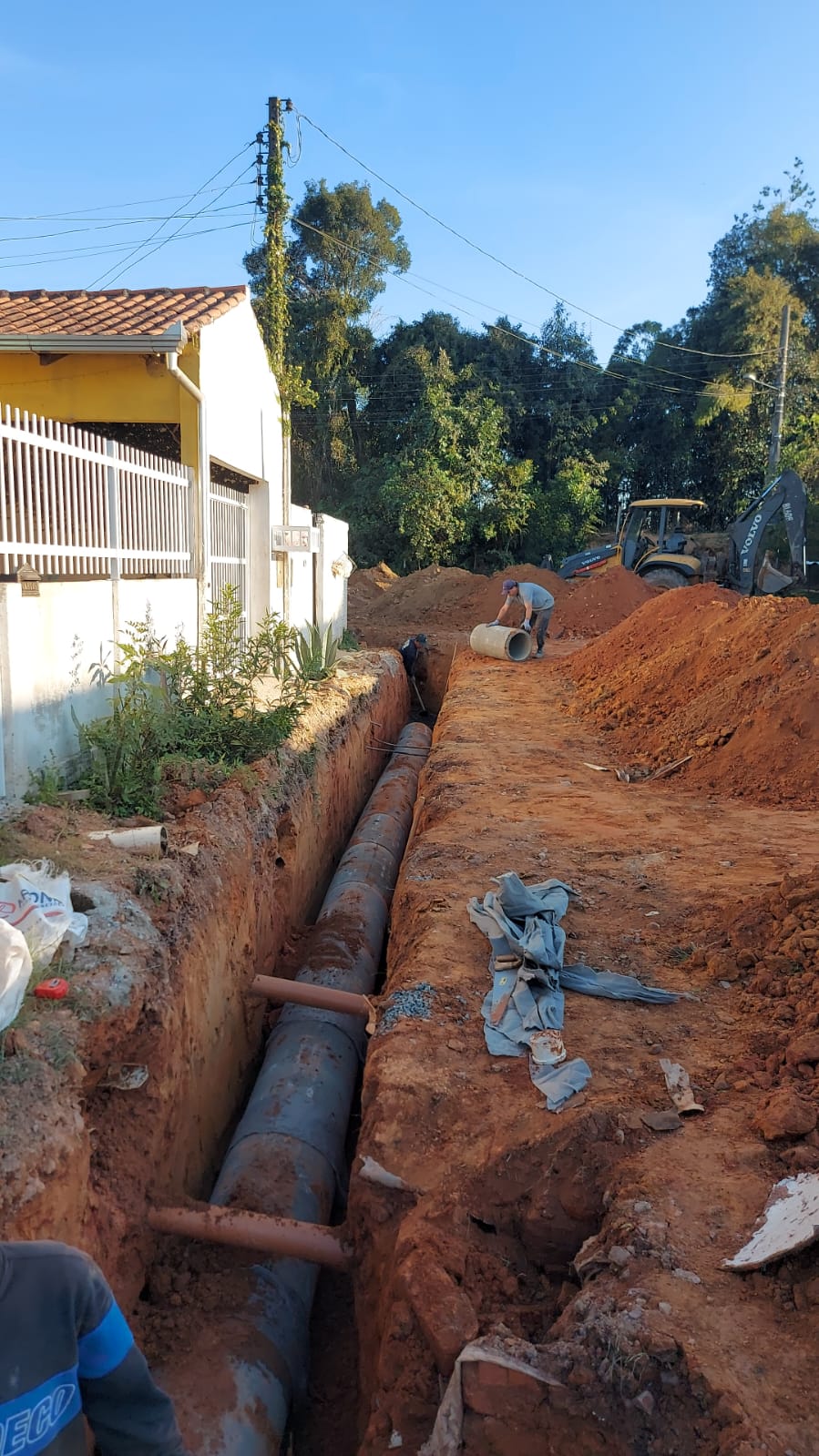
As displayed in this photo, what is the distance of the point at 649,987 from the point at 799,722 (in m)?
4.59

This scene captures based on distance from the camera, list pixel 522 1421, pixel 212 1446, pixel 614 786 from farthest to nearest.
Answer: pixel 614 786
pixel 212 1446
pixel 522 1421

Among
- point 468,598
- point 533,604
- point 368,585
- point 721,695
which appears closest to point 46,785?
point 721,695

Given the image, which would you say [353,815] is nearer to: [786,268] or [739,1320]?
[739,1320]

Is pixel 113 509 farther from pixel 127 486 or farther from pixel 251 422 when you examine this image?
pixel 251 422

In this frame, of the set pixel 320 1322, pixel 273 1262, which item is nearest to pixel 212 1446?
pixel 273 1262

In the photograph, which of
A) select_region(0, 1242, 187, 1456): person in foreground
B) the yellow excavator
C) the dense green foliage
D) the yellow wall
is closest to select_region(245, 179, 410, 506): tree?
the dense green foliage

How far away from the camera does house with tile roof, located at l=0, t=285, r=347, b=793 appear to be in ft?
17.2

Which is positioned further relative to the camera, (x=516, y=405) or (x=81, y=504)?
(x=516, y=405)

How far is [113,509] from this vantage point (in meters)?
6.46

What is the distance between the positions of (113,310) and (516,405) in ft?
63.3

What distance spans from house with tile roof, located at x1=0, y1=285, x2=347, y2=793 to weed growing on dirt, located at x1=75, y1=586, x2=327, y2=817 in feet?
0.82

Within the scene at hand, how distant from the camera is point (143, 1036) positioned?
11.9 ft

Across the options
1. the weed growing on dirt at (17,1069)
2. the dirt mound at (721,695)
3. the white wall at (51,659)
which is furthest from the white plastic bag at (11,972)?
the dirt mound at (721,695)

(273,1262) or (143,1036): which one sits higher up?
(143,1036)
